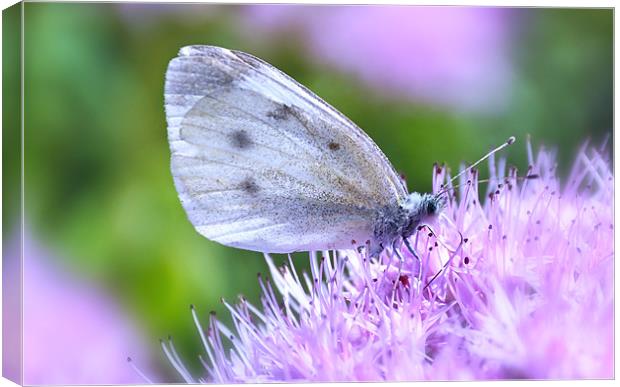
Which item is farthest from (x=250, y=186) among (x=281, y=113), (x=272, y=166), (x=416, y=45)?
(x=416, y=45)

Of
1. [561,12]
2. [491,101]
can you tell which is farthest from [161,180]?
[561,12]

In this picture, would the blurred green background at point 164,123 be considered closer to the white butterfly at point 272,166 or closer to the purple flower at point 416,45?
the purple flower at point 416,45

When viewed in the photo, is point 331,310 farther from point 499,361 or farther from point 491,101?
point 491,101

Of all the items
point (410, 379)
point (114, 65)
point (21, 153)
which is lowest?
point (410, 379)

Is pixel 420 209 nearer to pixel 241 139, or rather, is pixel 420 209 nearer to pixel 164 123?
pixel 241 139

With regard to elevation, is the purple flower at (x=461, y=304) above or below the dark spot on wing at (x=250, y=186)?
below

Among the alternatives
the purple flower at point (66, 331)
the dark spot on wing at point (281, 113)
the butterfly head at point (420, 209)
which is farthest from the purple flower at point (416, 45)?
the purple flower at point (66, 331)
